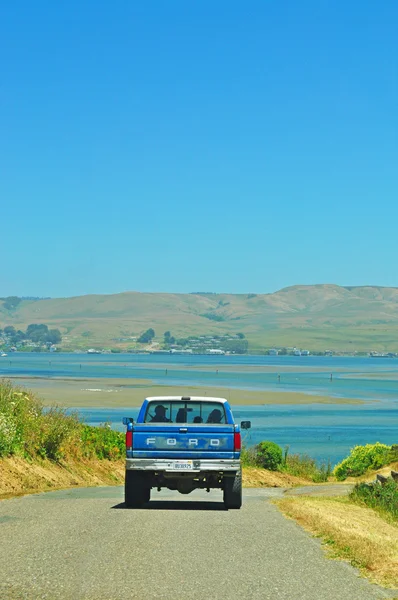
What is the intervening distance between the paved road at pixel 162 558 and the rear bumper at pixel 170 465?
966mm

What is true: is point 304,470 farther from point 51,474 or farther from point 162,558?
point 162,558

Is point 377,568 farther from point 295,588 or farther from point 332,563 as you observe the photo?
point 295,588

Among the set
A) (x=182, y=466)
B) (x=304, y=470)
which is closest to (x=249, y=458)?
(x=304, y=470)

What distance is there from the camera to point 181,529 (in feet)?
47.6

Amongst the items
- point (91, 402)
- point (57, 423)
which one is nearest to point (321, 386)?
point (91, 402)

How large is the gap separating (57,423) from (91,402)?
70073 mm

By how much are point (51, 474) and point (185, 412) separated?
8946 mm

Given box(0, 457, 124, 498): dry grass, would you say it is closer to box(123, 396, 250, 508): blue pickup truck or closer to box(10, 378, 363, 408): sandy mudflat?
box(123, 396, 250, 508): blue pickup truck

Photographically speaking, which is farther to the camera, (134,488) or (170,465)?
(134,488)

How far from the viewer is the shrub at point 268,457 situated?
44125 millimetres

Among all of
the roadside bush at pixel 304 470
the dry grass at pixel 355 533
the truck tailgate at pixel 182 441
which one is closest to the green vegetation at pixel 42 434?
the truck tailgate at pixel 182 441

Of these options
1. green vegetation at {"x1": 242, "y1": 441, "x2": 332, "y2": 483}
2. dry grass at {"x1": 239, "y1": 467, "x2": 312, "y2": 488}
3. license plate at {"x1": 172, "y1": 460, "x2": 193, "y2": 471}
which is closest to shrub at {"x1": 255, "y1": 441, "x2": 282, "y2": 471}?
green vegetation at {"x1": 242, "y1": 441, "x2": 332, "y2": 483}

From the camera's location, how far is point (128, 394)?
11106 centimetres

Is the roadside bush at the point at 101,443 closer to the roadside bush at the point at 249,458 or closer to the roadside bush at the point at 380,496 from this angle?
the roadside bush at the point at 249,458
